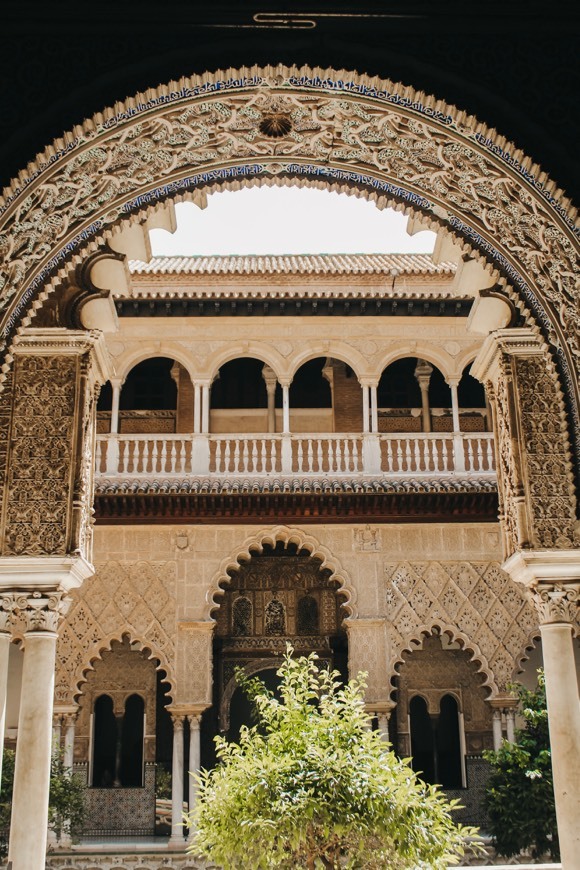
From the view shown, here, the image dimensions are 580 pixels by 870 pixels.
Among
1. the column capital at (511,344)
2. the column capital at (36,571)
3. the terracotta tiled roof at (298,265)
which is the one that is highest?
the terracotta tiled roof at (298,265)

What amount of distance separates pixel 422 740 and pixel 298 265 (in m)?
8.18

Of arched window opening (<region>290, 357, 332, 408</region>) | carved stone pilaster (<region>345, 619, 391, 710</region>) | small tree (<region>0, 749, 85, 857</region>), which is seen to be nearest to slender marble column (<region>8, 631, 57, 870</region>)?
small tree (<region>0, 749, 85, 857</region>)

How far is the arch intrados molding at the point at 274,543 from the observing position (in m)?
13.5

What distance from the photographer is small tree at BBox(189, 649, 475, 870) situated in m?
5.60

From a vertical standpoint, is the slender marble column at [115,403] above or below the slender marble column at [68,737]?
above

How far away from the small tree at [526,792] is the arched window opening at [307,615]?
4124mm

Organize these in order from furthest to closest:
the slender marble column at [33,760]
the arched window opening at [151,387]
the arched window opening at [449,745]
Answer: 1. the arched window opening at [151,387]
2. the arched window opening at [449,745]
3. the slender marble column at [33,760]

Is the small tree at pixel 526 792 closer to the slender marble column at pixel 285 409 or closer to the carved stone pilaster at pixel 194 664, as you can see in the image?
the carved stone pilaster at pixel 194 664

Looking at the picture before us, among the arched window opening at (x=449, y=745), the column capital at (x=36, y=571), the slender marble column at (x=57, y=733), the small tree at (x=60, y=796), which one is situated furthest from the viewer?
the arched window opening at (x=449, y=745)

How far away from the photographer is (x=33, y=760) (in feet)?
24.0

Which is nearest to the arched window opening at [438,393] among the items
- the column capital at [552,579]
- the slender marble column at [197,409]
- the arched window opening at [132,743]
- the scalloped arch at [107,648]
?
the slender marble column at [197,409]

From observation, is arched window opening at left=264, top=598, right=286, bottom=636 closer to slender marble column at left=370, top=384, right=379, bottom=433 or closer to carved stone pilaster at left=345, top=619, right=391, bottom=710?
carved stone pilaster at left=345, top=619, right=391, bottom=710

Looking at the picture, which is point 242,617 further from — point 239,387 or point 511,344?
Answer: point 511,344

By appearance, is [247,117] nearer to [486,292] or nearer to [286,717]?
[486,292]
